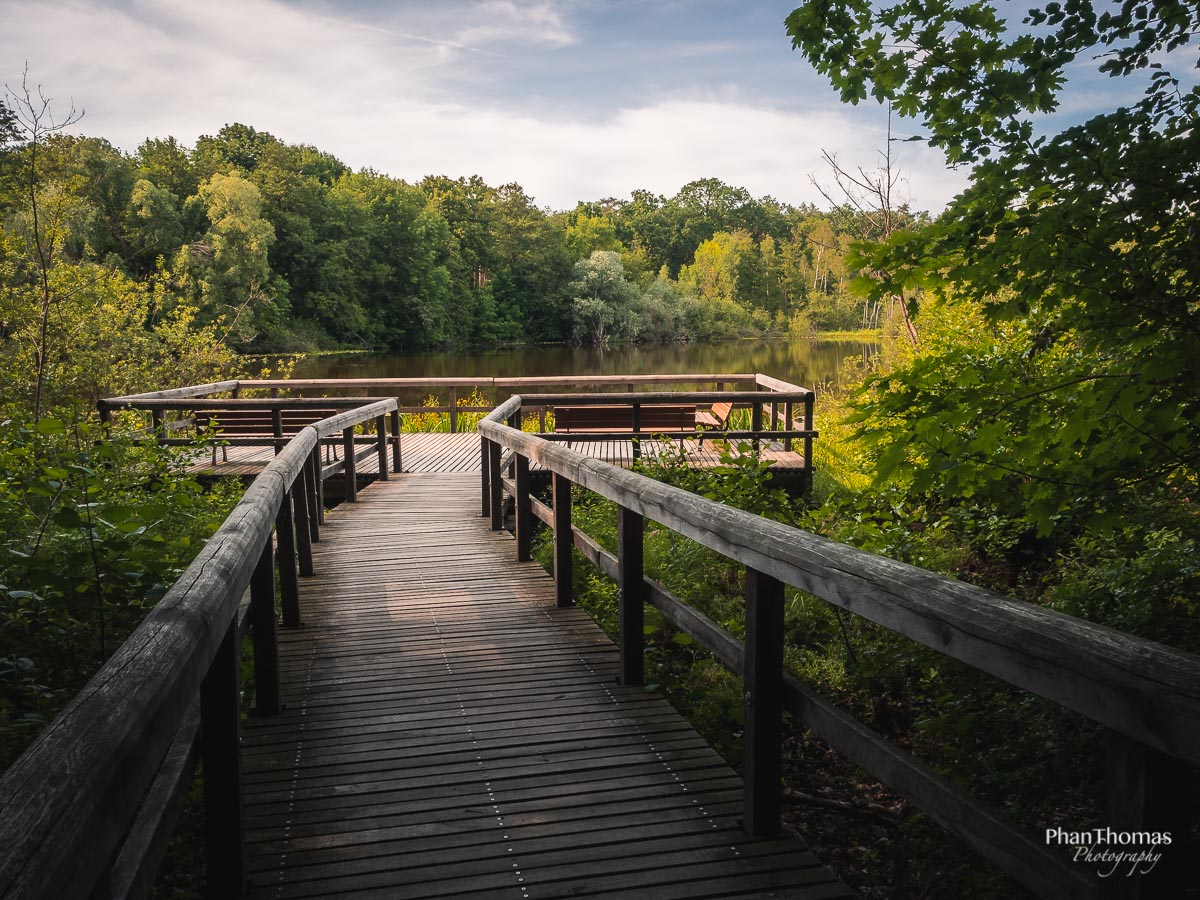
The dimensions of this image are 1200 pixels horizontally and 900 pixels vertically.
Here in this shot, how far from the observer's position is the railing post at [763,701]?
2.49m

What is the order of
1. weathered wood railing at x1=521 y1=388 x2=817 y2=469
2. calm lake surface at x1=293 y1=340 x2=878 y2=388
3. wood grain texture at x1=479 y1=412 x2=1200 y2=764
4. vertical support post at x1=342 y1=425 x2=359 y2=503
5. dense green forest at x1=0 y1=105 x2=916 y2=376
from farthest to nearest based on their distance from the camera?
calm lake surface at x1=293 y1=340 x2=878 y2=388, dense green forest at x1=0 y1=105 x2=916 y2=376, weathered wood railing at x1=521 y1=388 x2=817 y2=469, vertical support post at x1=342 y1=425 x2=359 y2=503, wood grain texture at x1=479 y1=412 x2=1200 y2=764

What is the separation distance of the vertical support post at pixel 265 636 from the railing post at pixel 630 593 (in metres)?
1.42

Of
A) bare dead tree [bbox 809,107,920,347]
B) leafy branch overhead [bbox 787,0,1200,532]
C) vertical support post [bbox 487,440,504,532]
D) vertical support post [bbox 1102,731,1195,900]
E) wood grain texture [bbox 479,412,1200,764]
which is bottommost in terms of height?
vertical support post [bbox 487,440,504,532]

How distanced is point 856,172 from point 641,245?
9413 centimetres

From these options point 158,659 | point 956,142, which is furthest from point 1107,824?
point 956,142

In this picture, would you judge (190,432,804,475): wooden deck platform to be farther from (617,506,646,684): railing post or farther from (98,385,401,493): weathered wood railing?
(617,506,646,684): railing post

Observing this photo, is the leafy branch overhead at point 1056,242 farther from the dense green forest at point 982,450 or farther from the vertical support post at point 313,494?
the vertical support post at point 313,494

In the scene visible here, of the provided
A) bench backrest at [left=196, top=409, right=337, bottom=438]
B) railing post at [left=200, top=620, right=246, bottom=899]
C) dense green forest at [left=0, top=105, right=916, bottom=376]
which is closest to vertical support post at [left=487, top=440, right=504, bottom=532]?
bench backrest at [left=196, top=409, right=337, bottom=438]

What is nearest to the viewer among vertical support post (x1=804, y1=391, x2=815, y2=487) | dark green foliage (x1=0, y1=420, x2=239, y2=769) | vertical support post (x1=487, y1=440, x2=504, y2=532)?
dark green foliage (x1=0, y1=420, x2=239, y2=769)

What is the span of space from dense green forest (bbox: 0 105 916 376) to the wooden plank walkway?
25096 mm

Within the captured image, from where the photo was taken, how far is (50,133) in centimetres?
1048

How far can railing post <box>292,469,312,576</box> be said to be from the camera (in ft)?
18.2

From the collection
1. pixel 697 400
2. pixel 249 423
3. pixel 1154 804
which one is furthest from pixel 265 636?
pixel 249 423

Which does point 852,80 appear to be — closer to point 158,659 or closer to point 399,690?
point 399,690
